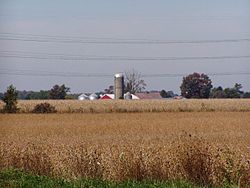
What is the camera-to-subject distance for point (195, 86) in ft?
366

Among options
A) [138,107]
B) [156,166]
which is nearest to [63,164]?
[156,166]

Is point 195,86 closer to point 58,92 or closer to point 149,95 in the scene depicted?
point 149,95

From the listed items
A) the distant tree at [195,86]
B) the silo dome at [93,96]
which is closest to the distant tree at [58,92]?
the silo dome at [93,96]

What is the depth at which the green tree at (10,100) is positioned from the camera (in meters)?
52.8

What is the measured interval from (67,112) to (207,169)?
152 ft

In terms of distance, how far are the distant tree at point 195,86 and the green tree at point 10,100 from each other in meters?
60.0

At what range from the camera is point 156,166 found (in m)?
13.2

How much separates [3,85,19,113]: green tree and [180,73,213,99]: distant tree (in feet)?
197

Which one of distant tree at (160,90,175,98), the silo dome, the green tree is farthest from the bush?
distant tree at (160,90,175,98)

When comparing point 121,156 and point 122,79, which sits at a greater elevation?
point 122,79

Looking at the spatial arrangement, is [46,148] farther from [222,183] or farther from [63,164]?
[222,183]

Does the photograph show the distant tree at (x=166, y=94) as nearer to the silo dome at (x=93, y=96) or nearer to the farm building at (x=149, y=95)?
the farm building at (x=149, y=95)

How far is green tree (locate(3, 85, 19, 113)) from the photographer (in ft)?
173

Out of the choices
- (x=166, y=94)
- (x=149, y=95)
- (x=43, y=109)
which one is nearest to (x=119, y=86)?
(x=149, y=95)
